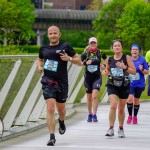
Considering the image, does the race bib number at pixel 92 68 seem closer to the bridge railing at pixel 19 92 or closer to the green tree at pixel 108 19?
the bridge railing at pixel 19 92

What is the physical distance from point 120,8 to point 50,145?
332 feet

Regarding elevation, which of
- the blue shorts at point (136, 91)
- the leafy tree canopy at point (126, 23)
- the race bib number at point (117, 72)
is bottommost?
the leafy tree canopy at point (126, 23)

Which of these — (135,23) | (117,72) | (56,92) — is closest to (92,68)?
(117,72)

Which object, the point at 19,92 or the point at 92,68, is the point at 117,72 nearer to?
the point at 19,92

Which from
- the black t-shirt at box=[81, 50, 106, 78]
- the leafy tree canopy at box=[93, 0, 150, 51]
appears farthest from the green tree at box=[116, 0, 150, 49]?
the black t-shirt at box=[81, 50, 106, 78]

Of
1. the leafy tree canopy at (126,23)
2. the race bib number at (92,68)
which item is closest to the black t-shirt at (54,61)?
the race bib number at (92,68)

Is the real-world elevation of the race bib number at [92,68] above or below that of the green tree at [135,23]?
above

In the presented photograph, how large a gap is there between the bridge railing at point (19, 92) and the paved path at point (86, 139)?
0.43 metres

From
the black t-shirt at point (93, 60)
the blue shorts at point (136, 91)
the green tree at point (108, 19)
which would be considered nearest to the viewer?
the blue shorts at point (136, 91)

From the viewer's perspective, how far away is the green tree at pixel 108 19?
107581 millimetres

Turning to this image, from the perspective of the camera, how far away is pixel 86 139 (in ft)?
41.3

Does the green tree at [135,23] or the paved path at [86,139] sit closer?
the paved path at [86,139]

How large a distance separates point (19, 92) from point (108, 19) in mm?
96362

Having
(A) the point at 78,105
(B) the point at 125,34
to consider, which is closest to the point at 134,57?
(A) the point at 78,105
